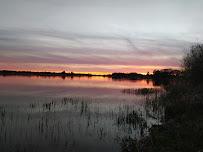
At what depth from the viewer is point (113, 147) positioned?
1041 cm

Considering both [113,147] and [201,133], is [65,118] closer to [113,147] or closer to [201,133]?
[113,147]

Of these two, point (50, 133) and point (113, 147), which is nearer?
point (113, 147)

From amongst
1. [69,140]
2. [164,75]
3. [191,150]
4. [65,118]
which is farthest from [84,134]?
[164,75]

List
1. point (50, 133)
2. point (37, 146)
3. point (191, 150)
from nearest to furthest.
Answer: point (191, 150), point (37, 146), point (50, 133)

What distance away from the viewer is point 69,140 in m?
11.4

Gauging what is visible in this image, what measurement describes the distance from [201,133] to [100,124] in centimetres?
839

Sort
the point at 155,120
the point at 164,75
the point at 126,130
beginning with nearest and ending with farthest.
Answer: the point at 126,130, the point at 155,120, the point at 164,75

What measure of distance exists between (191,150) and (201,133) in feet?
7.53

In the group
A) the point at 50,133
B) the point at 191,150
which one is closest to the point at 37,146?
the point at 50,133

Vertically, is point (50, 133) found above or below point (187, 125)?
below

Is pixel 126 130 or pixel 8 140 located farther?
pixel 126 130

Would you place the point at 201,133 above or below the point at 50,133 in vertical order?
above

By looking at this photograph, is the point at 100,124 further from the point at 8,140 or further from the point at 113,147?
the point at 8,140

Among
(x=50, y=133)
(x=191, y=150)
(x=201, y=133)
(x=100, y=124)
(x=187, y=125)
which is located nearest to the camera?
(x=191, y=150)
